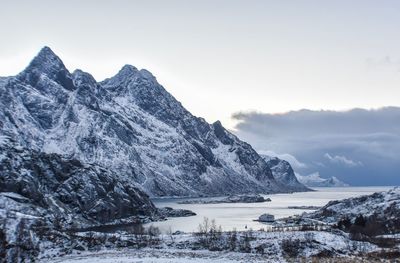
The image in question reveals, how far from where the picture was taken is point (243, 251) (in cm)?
8256

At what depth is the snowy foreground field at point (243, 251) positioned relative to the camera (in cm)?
Answer: 7044

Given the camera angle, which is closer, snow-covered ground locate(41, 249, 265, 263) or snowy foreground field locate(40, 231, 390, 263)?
snow-covered ground locate(41, 249, 265, 263)

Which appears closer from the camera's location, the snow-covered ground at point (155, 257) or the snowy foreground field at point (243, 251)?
the snow-covered ground at point (155, 257)

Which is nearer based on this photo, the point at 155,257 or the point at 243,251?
the point at 155,257

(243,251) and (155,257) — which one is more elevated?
(155,257)

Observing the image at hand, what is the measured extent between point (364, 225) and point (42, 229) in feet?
336

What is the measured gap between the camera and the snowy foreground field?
70438 millimetres

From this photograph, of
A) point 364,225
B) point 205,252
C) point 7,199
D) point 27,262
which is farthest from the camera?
point 7,199

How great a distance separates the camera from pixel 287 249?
274 ft

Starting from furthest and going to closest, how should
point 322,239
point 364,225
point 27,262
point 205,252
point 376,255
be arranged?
point 364,225
point 322,239
point 205,252
point 376,255
point 27,262

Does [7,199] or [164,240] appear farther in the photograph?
[7,199]

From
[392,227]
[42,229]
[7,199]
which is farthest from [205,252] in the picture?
[7,199]

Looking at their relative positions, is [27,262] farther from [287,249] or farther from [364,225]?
[364,225]

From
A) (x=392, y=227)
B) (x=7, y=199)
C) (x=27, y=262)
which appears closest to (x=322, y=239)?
(x=27, y=262)
